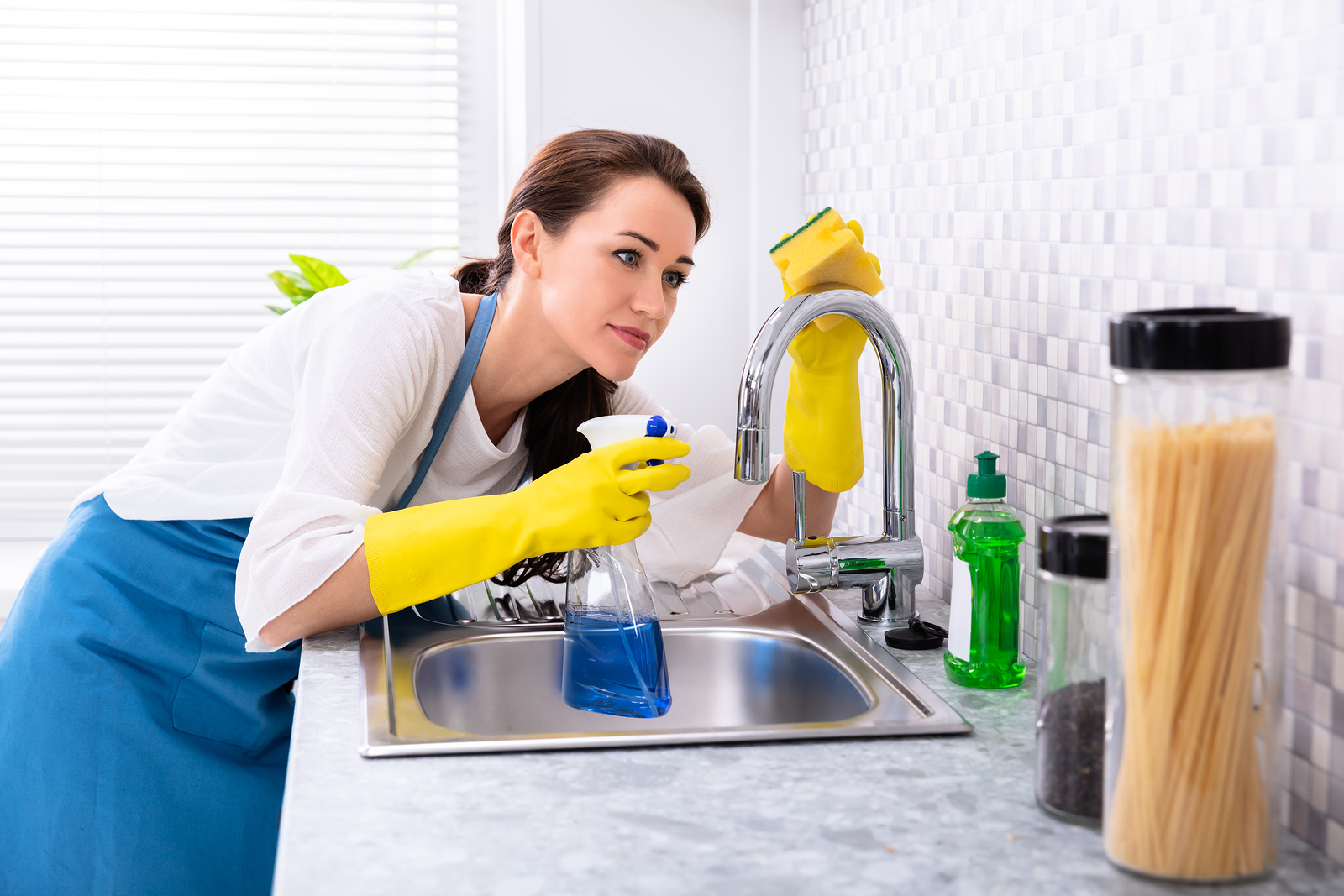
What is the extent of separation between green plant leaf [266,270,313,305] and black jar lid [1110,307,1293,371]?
1766 millimetres

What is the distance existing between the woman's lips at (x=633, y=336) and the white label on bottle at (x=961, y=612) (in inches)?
20.3

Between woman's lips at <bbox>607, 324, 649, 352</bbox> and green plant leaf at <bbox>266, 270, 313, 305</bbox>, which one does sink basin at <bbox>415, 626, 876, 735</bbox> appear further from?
green plant leaf at <bbox>266, 270, 313, 305</bbox>

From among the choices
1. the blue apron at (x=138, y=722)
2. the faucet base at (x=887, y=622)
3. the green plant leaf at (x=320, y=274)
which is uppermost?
the green plant leaf at (x=320, y=274)

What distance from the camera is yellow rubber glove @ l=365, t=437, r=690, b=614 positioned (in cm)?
105

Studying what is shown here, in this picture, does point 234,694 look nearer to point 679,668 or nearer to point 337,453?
point 337,453

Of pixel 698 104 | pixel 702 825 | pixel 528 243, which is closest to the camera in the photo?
pixel 702 825

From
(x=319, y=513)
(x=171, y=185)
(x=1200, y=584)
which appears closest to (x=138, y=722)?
(x=319, y=513)

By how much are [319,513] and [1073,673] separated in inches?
28.1

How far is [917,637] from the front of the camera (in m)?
1.09

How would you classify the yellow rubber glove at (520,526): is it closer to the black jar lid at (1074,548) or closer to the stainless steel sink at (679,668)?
the stainless steel sink at (679,668)

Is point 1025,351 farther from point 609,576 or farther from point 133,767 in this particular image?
point 133,767

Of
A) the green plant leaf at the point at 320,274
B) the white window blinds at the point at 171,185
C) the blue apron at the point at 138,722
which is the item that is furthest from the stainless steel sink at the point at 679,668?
the white window blinds at the point at 171,185

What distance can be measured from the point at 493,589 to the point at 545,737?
0.65 m

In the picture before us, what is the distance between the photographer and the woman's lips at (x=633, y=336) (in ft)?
4.42
